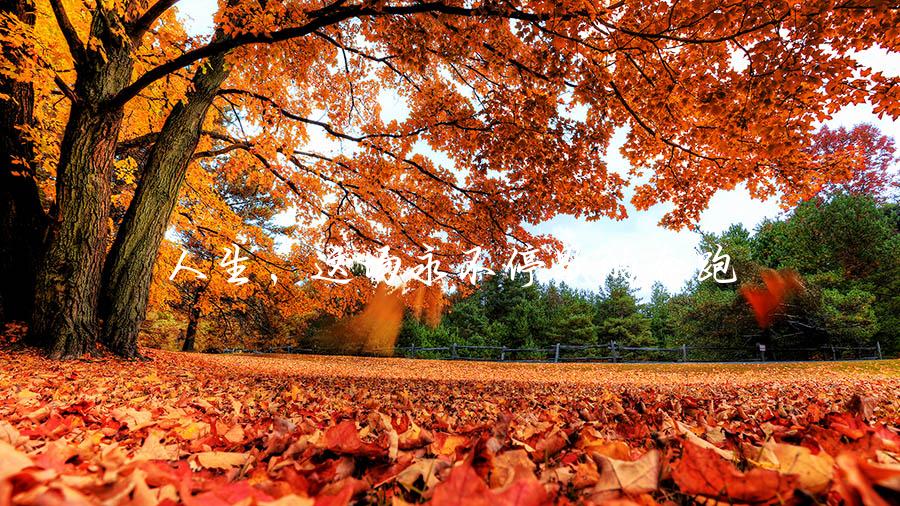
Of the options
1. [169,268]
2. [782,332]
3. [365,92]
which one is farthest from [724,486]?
[782,332]

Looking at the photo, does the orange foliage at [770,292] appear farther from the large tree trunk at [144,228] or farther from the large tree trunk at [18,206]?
the large tree trunk at [18,206]

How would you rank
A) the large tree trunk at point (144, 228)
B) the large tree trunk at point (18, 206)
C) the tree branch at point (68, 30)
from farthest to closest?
the large tree trunk at point (144, 228) → the large tree trunk at point (18, 206) → the tree branch at point (68, 30)

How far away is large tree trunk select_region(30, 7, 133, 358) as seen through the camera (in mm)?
5188

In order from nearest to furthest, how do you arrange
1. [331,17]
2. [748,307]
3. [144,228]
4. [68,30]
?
[331,17] < [68,30] < [144,228] < [748,307]

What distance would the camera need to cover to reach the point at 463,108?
5738 mm

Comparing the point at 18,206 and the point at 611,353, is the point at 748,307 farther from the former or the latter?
the point at 18,206

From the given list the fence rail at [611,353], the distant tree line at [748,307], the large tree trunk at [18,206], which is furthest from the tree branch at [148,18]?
the distant tree line at [748,307]

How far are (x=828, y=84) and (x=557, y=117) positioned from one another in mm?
2608

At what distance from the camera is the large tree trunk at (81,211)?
5188mm

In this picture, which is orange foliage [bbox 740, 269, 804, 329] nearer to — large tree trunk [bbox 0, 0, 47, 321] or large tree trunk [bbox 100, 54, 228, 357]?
large tree trunk [bbox 100, 54, 228, 357]

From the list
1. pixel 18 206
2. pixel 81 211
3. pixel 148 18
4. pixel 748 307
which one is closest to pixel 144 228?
pixel 81 211

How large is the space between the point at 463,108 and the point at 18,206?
6.59 metres

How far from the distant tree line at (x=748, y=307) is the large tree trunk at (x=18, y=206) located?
20090 mm

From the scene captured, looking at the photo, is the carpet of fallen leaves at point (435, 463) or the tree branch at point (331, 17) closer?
the carpet of fallen leaves at point (435, 463)
